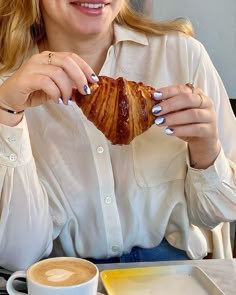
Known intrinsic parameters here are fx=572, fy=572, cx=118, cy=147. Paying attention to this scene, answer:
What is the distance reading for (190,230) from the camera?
3.97 ft

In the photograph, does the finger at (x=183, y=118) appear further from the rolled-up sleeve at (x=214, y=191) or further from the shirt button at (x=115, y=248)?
the shirt button at (x=115, y=248)

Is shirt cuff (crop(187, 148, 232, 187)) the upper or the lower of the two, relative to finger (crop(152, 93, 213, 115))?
lower

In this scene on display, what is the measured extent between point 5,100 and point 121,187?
1.03 feet

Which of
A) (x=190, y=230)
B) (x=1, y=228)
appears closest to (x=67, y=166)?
(x=1, y=228)

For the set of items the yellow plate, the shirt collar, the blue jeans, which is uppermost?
the shirt collar

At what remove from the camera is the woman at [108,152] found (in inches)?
39.4

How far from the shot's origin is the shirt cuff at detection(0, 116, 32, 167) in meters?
0.98

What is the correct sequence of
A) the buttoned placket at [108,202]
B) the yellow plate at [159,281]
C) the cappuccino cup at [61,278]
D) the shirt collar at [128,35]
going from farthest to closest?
the shirt collar at [128,35]
the buttoned placket at [108,202]
the yellow plate at [159,281]
the cappuccino cup at [61,278]

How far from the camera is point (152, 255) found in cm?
117

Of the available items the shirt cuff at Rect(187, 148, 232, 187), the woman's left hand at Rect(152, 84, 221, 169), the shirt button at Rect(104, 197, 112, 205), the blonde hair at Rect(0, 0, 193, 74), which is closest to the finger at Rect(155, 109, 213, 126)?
the woman's left hand at Rect(152, 84, 221, 169)

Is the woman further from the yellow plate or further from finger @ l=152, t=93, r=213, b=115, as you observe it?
the yellow plate

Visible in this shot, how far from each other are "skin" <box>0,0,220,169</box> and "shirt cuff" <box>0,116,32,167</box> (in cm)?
1

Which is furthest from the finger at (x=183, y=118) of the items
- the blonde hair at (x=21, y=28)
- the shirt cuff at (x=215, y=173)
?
the blonde hair at (x=21, y=28)

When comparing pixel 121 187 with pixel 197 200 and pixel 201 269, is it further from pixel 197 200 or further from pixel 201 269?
pixel 201 269
